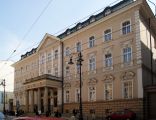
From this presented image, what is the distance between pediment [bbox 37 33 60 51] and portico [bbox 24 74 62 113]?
277 inches

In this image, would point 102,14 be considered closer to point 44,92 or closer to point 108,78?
point 108,78

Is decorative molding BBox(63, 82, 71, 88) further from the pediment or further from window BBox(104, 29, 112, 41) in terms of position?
window BBox(104, 29, 112, 41)

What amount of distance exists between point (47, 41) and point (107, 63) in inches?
735

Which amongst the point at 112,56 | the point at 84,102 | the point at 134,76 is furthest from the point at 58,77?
the point at 134,76

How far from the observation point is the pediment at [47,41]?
53.9 metres

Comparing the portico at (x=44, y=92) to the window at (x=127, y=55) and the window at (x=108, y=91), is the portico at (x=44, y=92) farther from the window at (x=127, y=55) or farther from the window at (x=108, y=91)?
the window at (x=127, y=55)

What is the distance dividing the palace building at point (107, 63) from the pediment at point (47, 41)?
0.19 meters

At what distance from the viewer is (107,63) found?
4062 cm

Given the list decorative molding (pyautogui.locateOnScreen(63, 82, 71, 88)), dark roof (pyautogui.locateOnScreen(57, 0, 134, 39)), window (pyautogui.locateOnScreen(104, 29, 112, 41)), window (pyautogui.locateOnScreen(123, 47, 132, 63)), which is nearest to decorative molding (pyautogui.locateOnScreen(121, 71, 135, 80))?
window (pyautogui.locateOnScreen(123, 47, 132, 63))

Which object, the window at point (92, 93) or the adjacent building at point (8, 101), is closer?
the window at point (92, 93)

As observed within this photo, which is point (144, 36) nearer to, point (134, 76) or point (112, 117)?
point (134, 76)

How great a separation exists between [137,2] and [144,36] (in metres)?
4.63

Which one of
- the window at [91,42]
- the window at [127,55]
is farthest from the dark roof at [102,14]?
the window at [127,55]

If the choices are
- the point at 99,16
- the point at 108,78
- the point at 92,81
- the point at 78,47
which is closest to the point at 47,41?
the point at 78,47
